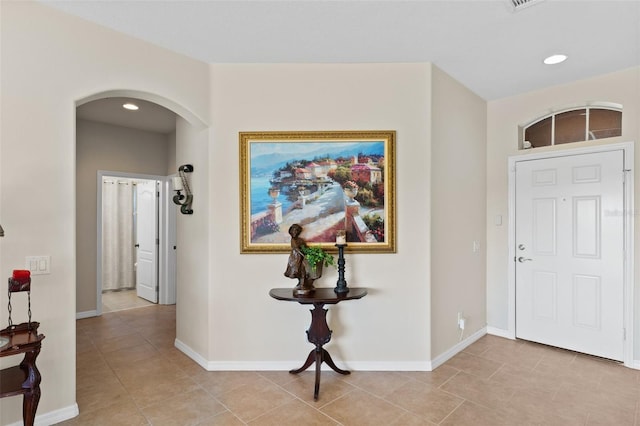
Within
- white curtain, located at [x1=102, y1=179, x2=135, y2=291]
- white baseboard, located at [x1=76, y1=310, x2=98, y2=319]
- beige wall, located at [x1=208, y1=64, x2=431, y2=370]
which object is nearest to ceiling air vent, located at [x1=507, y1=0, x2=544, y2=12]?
beige wall, located at [x1=208, y1=64, x2=431, y2=370]

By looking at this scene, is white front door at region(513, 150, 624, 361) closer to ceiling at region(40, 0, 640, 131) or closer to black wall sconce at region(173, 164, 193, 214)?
ceiling at region(40, 0, 640, 131)

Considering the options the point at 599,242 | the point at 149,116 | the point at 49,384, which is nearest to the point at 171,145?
the point at 149,116

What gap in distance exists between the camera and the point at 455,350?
3.20m

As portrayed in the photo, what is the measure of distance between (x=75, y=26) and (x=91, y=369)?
2801 millimetres

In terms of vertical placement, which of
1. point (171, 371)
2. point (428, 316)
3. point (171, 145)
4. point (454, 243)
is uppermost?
point (171, 145)

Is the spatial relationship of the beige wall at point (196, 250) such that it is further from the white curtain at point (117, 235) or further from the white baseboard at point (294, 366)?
the white curtain at point (117, 235)

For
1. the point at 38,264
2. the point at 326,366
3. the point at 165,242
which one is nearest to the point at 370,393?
the point at 326,366

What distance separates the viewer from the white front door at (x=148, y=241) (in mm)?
5266

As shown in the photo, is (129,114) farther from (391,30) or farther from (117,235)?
(391,30)

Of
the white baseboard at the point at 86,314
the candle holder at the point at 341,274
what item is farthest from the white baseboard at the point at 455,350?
the white baseboard at the point at 86,314

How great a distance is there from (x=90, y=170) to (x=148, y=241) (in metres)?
1.44

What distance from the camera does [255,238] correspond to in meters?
2.87

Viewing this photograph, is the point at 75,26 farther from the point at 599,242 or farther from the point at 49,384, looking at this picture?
the point at 599,242

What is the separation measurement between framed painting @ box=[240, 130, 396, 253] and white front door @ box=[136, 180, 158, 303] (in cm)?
317
